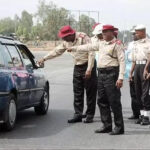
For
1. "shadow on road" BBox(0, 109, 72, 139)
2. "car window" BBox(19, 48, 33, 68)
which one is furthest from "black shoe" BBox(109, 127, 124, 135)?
"car window" BBox(19, 48, 33, 68)

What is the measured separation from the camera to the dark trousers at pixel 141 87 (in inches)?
400

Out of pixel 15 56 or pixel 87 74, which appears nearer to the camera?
pixel 15 56

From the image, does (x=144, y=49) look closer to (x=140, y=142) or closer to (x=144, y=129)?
(x=144, y=129)

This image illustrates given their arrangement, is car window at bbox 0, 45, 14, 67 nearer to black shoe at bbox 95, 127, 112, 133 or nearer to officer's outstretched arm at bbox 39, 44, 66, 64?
officer's outstretched arm at bbox 39, 44, 66, 64

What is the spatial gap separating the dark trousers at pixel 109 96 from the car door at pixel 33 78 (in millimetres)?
1811

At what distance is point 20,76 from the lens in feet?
32.0

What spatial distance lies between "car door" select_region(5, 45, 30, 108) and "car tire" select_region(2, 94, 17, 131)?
0.28 meters

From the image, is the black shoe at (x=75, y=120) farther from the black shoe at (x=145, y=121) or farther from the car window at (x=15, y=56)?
the car window at (x=15, y=56)

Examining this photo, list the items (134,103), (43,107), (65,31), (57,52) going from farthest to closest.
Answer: (43,107) → (134,103) → (57,52) → (65,31)

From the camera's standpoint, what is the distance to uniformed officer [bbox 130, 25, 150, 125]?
10.1 metres

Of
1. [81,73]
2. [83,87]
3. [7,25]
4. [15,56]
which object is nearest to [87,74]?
[81,73]

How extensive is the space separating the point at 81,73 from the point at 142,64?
120 centimetres

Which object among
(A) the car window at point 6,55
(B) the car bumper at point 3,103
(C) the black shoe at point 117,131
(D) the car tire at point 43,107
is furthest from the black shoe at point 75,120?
→ (B) the car bumper at point 3,103

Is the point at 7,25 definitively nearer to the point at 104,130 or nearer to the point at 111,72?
the point at 104,130
